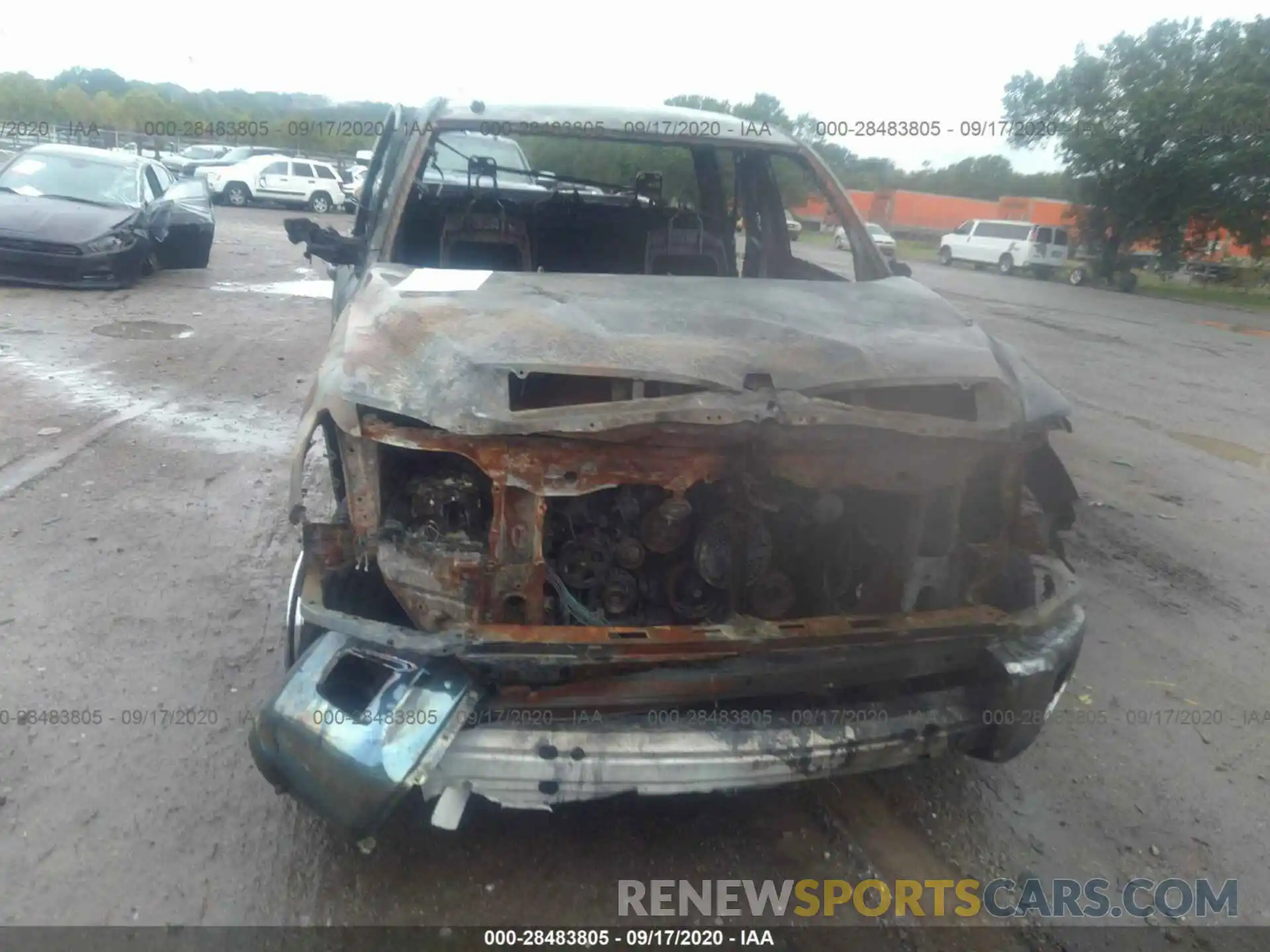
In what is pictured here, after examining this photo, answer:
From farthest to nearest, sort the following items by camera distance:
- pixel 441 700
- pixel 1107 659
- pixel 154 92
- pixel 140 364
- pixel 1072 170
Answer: pixel 154 92 < pixel 1072 170 < pixel 140 364 < pixel 1107 659 < pixel 441 700

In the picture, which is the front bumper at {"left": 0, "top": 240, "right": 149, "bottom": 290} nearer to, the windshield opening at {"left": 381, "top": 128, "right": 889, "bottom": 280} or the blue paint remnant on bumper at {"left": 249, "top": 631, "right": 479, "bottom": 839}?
the windshield opening at {"left": 381, "top": 128, "right": 889, "bottom": 280}

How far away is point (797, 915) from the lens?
7.99ft

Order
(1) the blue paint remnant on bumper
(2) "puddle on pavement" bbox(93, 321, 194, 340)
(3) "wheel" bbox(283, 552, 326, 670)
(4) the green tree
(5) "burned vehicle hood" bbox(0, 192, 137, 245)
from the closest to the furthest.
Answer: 1. (1) the blue paint remnant on bumper
2. (3) "wheel" bbox(283, 552, 326, 670)
3. (2) "puddle on pavement" bbox(93, 321, 194, 340)
4. (5) "burned vehicle hood" bbox(0, 192, 137, 245)
5. (4) the green tree

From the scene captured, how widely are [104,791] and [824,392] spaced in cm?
223

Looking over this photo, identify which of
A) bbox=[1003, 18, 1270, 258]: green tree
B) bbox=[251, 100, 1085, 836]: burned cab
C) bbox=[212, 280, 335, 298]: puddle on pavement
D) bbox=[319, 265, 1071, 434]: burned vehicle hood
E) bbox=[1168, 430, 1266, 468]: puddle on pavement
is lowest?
bbox=[212, 280, 335, 298]: puddle on pavement

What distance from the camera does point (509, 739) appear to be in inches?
84.6

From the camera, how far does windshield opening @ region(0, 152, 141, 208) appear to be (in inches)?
404

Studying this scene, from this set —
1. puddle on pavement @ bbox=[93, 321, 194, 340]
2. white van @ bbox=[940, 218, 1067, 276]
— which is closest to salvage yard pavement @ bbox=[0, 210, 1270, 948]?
puddle on pavement @ bbox=[93, 321, 194, 340]

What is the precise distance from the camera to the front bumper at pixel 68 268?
31.6ft

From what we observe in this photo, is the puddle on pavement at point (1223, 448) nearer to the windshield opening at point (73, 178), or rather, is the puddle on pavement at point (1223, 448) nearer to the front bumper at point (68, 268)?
the front bumper at point (68, 268)

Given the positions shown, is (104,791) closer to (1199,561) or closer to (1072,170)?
(1199,561)

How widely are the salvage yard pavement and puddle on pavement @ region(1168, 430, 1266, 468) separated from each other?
55 centimetres

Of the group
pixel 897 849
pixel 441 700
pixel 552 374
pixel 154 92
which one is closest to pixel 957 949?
pixel 897 849

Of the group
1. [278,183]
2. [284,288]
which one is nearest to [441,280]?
[284,288]
